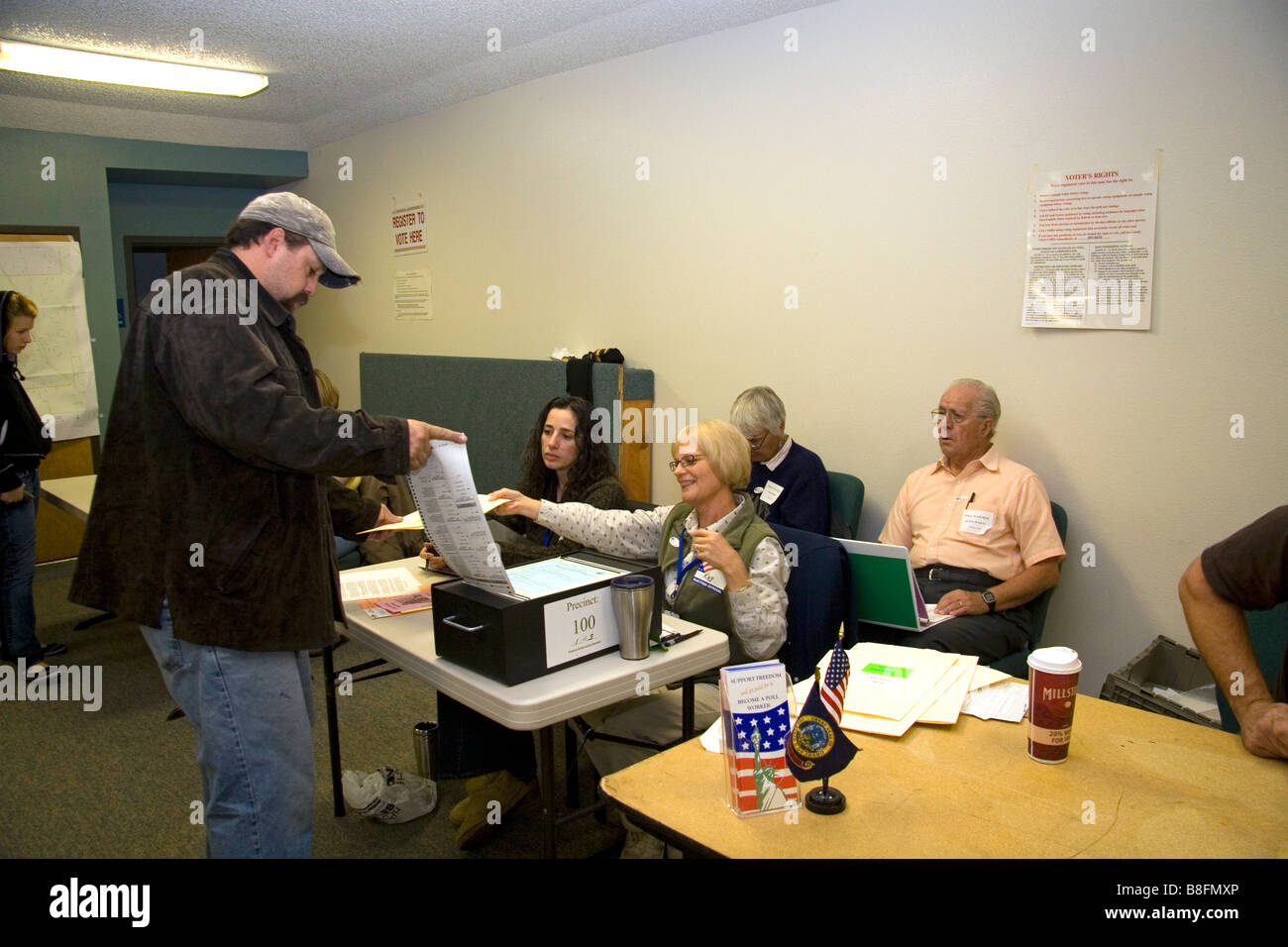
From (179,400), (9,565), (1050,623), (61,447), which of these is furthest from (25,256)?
(1050,623)

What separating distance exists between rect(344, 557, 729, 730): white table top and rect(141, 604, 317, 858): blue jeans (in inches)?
12.6

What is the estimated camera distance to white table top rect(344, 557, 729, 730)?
68.0 inches

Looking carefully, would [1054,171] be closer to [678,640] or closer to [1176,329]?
[1176,329]

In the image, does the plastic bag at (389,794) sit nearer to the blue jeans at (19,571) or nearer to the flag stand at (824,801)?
the flag stand at (824,801)

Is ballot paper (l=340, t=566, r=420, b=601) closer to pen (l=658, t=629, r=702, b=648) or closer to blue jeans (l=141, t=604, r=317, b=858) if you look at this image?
blue jeans (l=141, t=604, r=317, b=858)

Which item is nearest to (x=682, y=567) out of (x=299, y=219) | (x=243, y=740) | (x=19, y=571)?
(x=243, y=740)

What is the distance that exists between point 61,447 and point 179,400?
15.8 ft

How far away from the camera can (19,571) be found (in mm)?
3857

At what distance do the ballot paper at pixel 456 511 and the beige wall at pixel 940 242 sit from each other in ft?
6.68

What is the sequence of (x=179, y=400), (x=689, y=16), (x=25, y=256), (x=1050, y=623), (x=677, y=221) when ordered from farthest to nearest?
(x=25, y=256), (x=677, y=221), (x=689, y=16), (x=1050, y=623), (x=179, y=400)

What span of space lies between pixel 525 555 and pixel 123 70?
3.74 m

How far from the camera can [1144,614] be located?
2842mm

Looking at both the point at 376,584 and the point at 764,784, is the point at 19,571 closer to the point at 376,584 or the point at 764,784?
the point at 376,584

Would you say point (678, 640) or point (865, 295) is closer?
point (678, 640)
